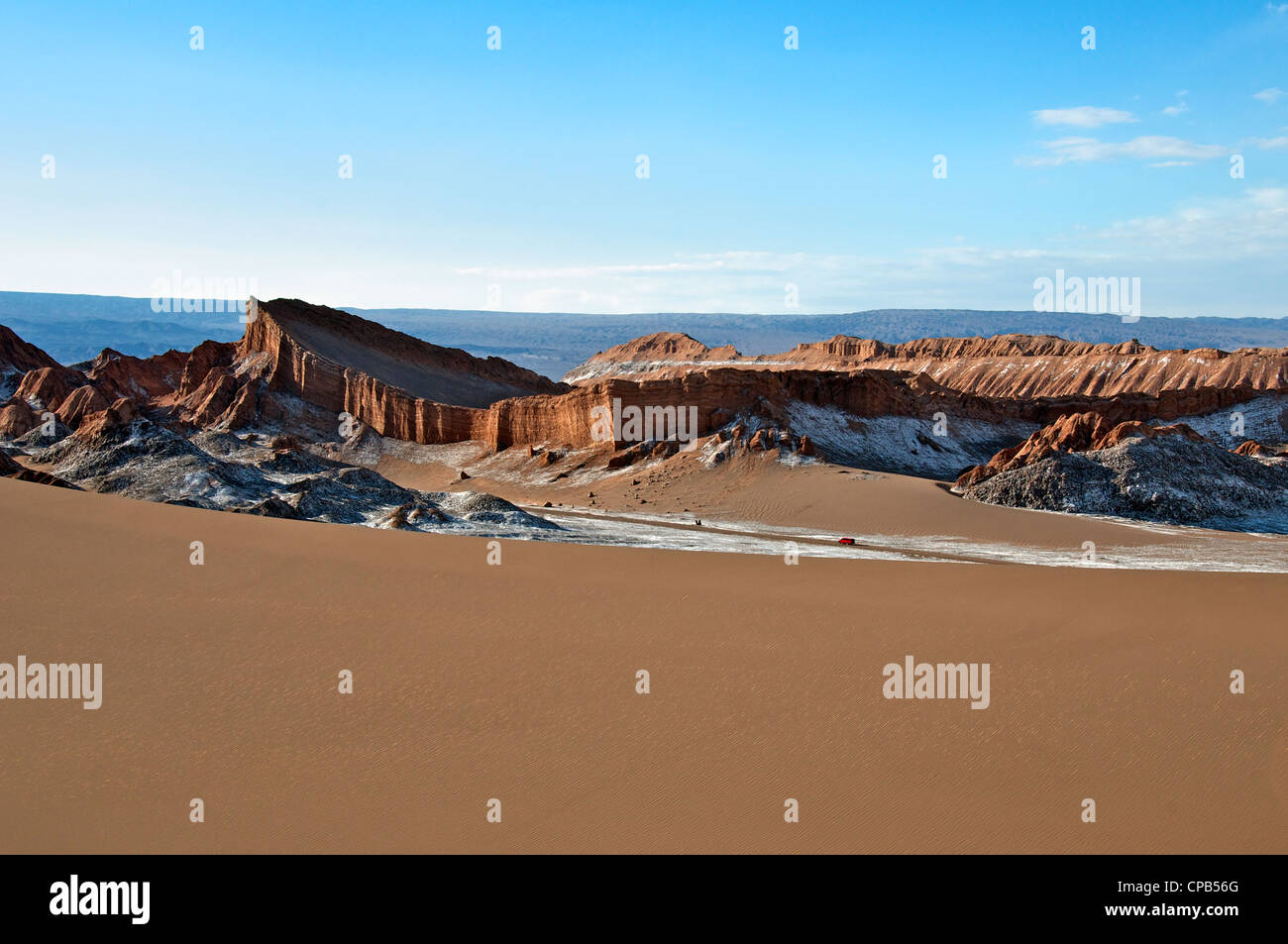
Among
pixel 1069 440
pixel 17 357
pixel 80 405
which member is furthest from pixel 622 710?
pixel 17 357

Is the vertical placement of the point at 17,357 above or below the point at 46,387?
above

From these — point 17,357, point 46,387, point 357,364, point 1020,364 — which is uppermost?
point 1020,364

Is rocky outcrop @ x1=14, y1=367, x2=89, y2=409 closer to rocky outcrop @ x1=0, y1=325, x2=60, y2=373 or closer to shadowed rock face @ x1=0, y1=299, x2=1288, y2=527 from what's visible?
shadowed rock face @ x1=0, y1=299, x2=1288, y2=527

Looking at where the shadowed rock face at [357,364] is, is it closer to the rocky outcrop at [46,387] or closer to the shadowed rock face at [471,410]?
the shadowed rock face at [471,410]

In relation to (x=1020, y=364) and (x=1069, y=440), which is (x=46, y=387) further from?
(x=1020, y=364)

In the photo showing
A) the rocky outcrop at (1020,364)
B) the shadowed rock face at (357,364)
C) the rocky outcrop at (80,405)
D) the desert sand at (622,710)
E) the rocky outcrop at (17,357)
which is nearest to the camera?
the desert sand at (622,710)

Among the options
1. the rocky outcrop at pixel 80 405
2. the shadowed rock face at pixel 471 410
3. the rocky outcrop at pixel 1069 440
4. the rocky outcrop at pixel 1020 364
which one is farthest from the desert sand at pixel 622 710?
the rocky outcrop at pixel 1020 364

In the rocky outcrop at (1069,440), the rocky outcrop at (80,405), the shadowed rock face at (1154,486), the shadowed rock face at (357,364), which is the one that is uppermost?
the shadowed rock face at (357,364)

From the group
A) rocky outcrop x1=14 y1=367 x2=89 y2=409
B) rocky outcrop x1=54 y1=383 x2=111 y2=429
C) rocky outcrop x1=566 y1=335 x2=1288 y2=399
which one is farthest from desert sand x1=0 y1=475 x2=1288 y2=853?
rocky outcrop x1=566 y1=335 x2=1288 y2=399
